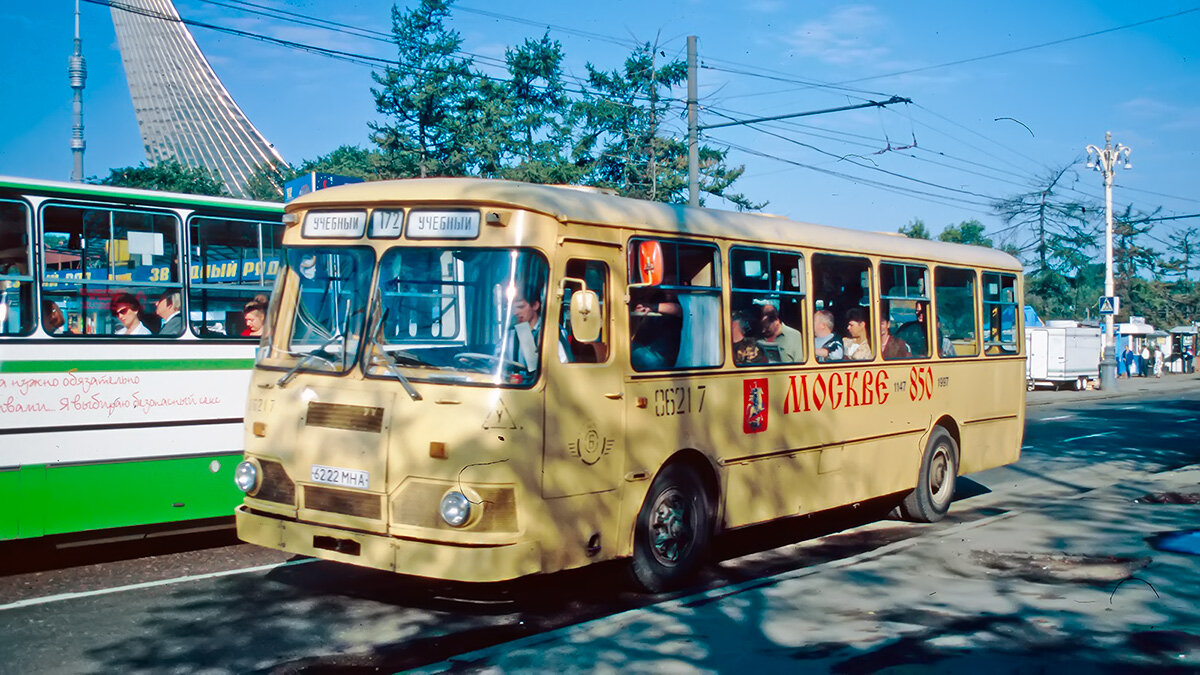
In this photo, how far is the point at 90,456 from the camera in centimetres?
830

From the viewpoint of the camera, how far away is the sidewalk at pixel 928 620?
581 centimetres

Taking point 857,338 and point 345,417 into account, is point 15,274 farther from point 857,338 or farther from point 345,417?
point 857,338

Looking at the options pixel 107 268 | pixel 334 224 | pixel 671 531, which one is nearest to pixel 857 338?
pixel 671 531

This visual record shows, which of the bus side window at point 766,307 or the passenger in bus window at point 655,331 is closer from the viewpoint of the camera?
the passenger in bus window at point 655,331

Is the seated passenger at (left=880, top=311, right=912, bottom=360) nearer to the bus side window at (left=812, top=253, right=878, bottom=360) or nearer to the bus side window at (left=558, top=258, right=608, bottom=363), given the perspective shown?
the bus side window at (left=812, top=253, right=878, bottom=360)

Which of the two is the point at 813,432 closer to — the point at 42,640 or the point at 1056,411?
the point at 42,640

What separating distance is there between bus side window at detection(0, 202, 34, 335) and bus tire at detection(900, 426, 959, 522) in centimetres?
824

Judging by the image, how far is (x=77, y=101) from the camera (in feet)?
127

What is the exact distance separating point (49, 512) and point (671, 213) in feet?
16.9

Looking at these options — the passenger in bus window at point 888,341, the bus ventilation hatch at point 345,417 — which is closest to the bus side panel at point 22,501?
the bus ventilation hatch at point 345,417

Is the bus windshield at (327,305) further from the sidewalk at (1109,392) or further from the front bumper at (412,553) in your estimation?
the sidewalk at (1109,392)

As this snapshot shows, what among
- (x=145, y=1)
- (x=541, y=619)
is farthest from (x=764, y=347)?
(x=145, y=1)

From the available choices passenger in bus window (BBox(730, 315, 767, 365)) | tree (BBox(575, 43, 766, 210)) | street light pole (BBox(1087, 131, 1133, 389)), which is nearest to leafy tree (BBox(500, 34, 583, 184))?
tree (BBox(575, 43, 766, 210))

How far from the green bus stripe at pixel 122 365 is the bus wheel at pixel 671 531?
391 centimetres
